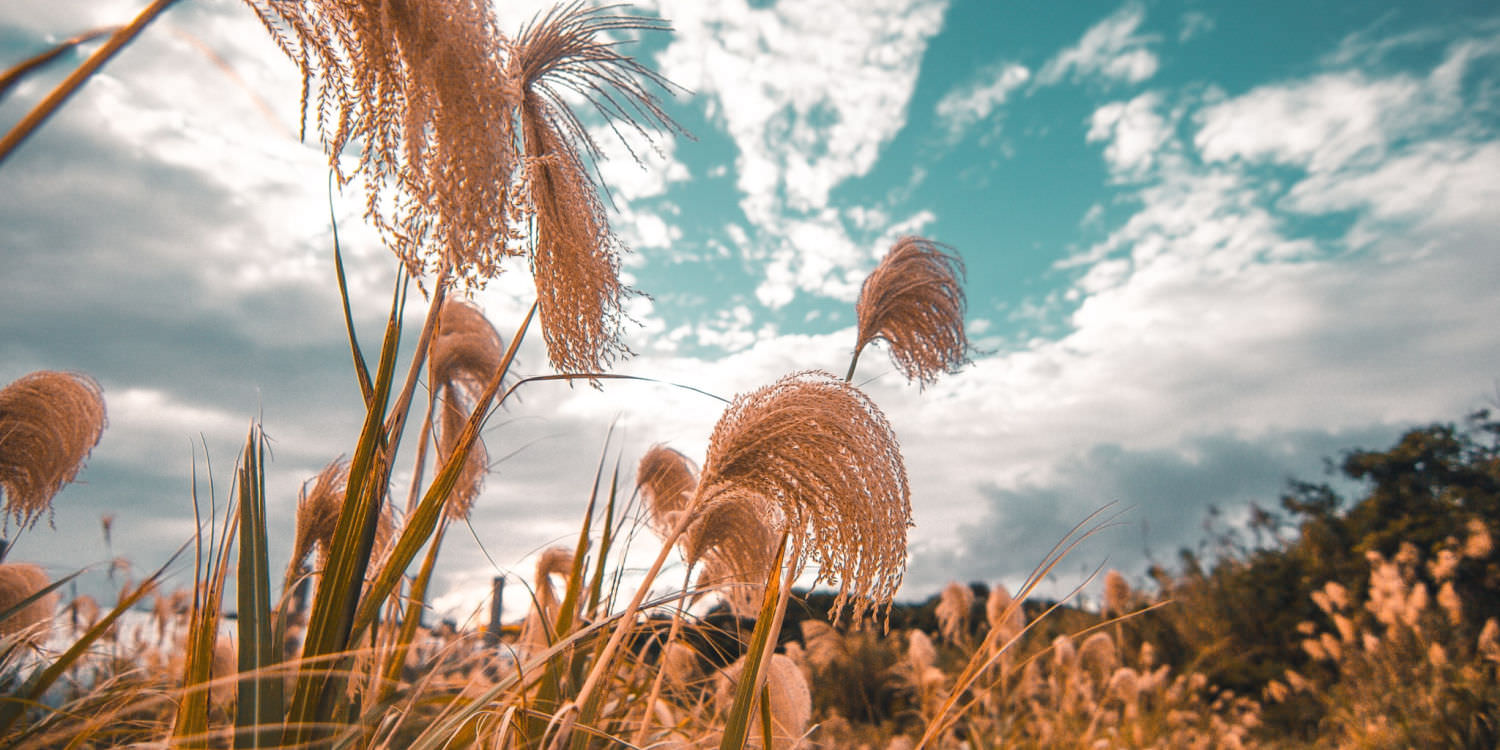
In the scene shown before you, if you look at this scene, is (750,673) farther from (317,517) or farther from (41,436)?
(41,436)

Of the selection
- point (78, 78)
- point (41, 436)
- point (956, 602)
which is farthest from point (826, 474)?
point (956, 602)

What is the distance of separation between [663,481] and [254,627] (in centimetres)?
164

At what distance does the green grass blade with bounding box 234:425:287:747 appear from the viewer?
3.99ft

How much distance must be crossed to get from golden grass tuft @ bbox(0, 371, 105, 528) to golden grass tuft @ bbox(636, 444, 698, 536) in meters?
2.58

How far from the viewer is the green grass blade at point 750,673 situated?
4.37ft

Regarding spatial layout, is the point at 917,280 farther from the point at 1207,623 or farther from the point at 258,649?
the point at 1207,623

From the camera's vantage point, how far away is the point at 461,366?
8.73 ft

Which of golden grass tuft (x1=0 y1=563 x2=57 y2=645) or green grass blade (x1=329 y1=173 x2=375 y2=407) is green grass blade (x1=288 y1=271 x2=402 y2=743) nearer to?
green grass blade (x1=329 y1=173 x2=375 y2=407)

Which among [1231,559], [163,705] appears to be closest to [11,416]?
[163,705]

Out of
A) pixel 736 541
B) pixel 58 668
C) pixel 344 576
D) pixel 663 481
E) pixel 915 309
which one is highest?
pixel 915 309

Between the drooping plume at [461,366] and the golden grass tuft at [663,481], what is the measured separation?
0.60 meters

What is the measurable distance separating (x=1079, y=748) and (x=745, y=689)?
20.8ft

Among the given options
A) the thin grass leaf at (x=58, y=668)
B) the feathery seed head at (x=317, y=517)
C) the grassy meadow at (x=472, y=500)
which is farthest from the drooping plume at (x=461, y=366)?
the thin grass leaf at (x=58, y=668)

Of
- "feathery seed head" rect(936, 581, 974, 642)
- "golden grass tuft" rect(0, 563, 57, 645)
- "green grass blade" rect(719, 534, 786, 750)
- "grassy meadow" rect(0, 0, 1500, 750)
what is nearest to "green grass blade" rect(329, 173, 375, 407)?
"grassy meadow" rect(0, 0, 1500, 750)
